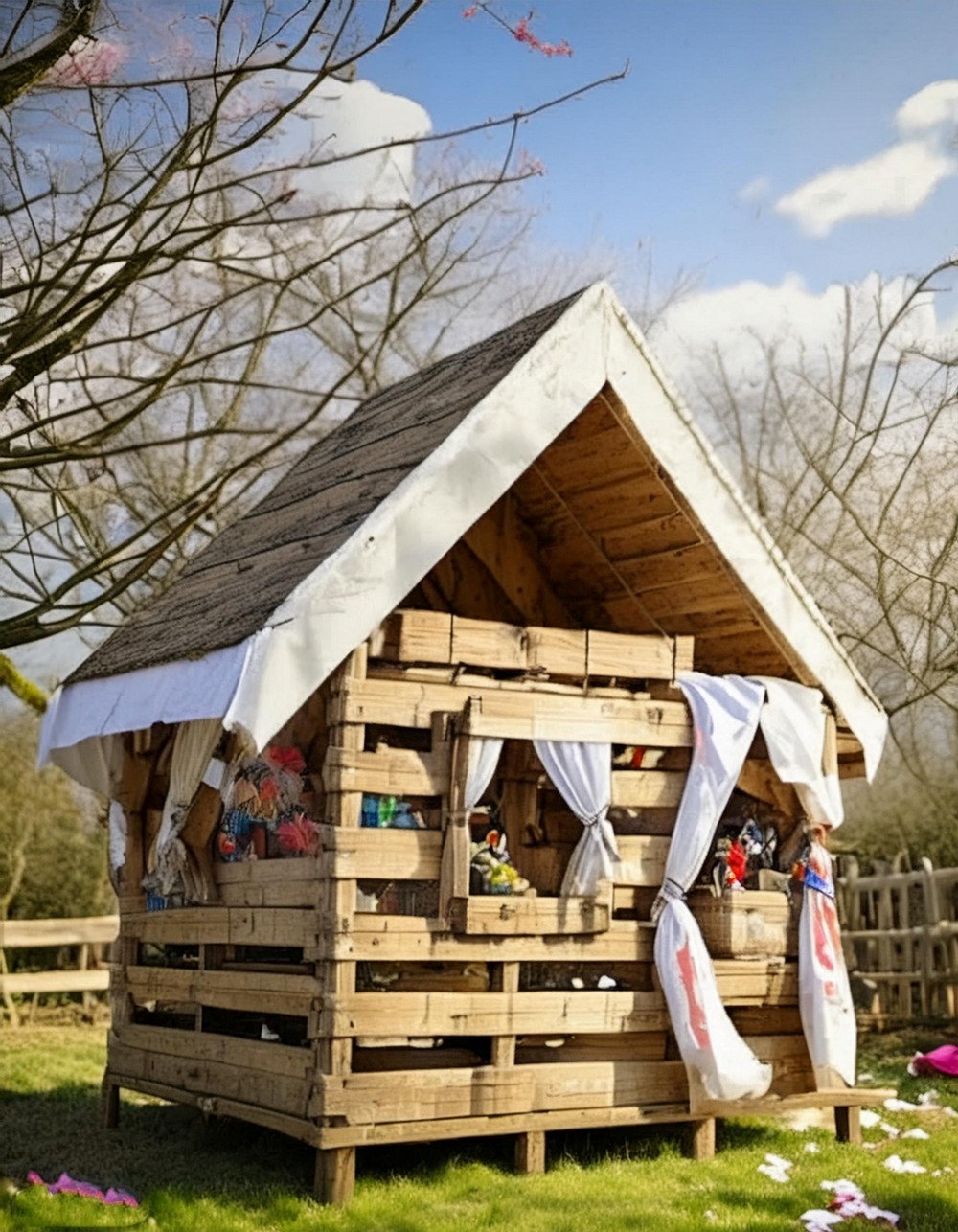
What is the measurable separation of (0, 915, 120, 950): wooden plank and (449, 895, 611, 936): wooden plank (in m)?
10.5

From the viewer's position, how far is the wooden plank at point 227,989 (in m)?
8.59

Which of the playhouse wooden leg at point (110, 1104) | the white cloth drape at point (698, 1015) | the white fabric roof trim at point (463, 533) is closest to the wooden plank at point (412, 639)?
the white fabric roof trim at point (463, 533)

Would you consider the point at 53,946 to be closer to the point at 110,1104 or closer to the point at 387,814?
the point at 110,1104

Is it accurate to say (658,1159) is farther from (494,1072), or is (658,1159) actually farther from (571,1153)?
(494,1072)

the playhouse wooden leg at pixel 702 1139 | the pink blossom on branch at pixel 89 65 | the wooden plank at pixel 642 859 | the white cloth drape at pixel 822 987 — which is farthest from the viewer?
the white cloth drape at pixel 822 987

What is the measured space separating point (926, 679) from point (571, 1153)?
783 cm

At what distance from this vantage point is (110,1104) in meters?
11.1

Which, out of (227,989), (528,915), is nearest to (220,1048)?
(227,989)

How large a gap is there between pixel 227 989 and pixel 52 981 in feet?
30.6

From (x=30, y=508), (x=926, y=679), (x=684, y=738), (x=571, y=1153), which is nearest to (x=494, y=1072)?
(x=571, y=1153)

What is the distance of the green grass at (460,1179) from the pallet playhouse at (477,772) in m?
0.32

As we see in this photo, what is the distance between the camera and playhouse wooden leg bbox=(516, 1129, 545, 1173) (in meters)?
8.92

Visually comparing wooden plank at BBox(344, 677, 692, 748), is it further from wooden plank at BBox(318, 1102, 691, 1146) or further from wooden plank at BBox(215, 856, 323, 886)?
wooden plank at BBox(318, 1102, 691, 1146)

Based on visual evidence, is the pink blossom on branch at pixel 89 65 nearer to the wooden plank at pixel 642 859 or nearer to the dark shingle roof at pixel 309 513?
the dark shingle roof at pixel 309 513
